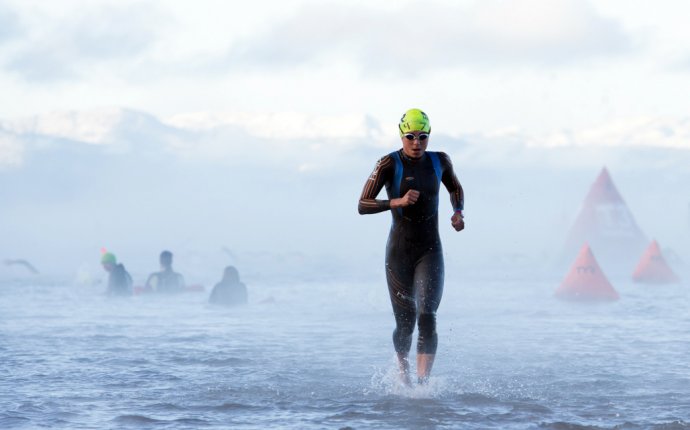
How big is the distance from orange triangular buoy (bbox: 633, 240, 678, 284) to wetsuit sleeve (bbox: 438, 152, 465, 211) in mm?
25995

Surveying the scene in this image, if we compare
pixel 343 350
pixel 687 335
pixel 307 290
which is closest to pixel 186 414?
pixel 343 350

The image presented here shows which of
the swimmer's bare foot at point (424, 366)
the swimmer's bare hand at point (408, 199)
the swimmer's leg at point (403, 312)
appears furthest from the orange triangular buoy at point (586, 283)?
the swimmer's bare hand at point (408, 199)

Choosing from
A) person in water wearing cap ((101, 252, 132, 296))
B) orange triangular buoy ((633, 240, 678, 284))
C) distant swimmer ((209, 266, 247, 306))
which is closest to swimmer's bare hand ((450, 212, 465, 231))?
distant swimmer ((209, 266, 247, 306))

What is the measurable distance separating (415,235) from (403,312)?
24.7 inches

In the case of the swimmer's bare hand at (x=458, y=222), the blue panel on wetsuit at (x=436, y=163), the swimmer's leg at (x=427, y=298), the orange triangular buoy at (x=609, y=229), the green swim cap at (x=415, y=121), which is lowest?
the swimmer's leg at (x=427, y=298)

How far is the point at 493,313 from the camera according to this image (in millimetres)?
20703

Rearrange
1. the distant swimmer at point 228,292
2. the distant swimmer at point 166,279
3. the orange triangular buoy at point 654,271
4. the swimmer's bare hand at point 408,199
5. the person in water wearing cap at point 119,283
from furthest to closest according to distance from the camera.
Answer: the orange triangular buoy at point 654,271
the distant swimmer at point 166,279
the person in water wearing cap at point 119,283
the distant swimmer at point 228,292
the swimmer's bare hand at point 408,199

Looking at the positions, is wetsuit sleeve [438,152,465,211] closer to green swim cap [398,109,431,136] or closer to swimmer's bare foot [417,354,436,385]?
green swim cap [398,109,431,136]

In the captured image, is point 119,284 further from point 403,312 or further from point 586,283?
point 403,312

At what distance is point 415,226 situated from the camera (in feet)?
26.7

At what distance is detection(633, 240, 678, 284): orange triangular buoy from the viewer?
109 ft

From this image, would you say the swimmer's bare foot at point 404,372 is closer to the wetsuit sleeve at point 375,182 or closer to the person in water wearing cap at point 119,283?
the wetsuit sleeve at point 375,182

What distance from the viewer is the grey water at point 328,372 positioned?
7090 mm

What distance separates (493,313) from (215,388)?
12823 mm
